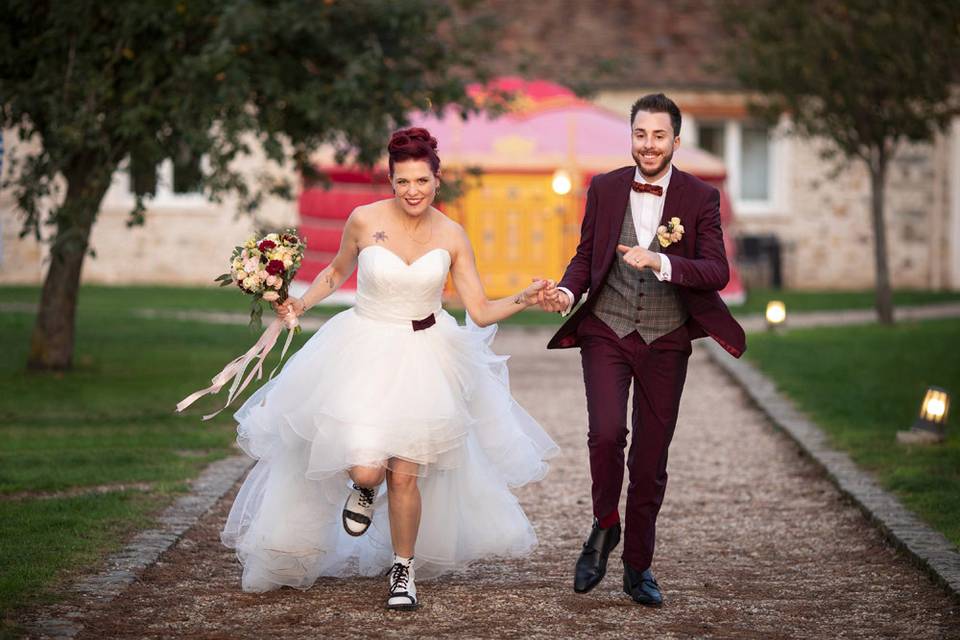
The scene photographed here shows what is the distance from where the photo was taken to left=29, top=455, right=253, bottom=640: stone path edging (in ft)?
19.5

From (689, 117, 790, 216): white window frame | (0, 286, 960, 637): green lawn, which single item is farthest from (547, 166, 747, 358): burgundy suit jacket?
(689, 117, 790, 216): white window frame

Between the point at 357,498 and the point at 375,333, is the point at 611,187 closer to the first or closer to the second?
the point at 375,333

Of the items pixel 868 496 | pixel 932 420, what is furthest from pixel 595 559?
pixel 932 420

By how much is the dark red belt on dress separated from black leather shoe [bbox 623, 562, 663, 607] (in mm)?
1252

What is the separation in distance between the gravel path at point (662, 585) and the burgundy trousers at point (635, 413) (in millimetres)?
353

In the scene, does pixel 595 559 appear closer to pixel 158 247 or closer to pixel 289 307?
pixel 289 307

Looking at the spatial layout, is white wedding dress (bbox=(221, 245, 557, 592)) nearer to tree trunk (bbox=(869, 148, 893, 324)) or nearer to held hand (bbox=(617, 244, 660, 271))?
held hand (bbox=(617, 244, 660, 271))

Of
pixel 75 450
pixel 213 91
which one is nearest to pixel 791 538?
pixel 75 450

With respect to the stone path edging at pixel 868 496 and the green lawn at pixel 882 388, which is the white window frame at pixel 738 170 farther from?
the stone path edging at pixel 868 496

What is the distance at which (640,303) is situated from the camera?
6.55 meters

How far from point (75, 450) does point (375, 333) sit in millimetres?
4524

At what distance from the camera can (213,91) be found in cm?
1357

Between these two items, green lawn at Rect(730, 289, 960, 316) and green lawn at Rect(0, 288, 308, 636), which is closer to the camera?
green lawn at Rect(0, 288, 308, 636)

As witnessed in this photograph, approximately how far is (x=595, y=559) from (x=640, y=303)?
1049mm
